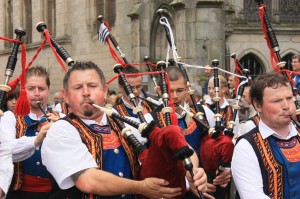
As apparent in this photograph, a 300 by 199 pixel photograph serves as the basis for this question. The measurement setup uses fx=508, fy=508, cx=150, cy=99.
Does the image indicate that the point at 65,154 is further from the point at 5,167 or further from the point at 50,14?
the point at 50,14

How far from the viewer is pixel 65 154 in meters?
3.06

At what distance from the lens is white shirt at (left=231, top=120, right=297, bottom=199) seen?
10.4 ft

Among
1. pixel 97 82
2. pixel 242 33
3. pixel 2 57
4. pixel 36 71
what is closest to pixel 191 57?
pixel 242 33

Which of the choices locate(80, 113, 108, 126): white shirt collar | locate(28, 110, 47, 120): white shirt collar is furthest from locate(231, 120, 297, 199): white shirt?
locate(28, 110, 47, 120): white shirt collar

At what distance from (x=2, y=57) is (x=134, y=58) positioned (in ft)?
47.2

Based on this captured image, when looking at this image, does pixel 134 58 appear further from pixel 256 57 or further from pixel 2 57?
pixel 2 57

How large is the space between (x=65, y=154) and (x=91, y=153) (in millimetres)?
171

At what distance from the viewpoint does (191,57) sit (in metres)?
12.6

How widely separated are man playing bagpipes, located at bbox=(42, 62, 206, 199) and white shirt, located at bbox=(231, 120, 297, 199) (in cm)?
42

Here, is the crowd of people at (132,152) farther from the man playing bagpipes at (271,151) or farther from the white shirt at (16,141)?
the white shirt at (16,141)

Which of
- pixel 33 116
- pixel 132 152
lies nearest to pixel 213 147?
pixel 132 152

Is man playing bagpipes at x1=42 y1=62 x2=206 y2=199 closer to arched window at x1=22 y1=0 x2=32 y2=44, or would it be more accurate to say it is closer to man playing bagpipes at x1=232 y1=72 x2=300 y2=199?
man playing bagpipes at x1=232 y1=72 x2=300 y2=199

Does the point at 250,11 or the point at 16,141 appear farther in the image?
the point at 250,11

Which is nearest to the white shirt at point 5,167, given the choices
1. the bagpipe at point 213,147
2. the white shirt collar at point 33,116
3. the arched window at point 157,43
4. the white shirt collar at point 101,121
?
the white shirt collar at point 101,121
